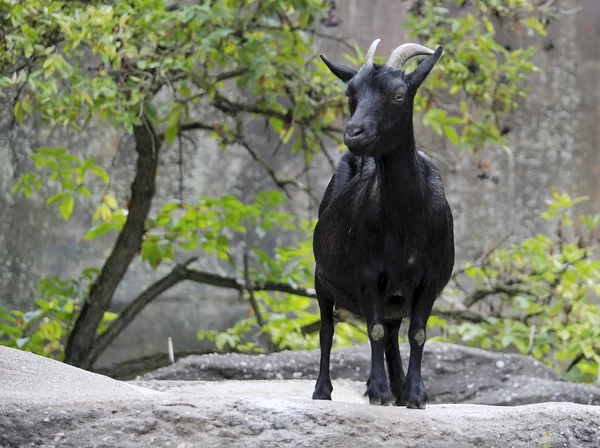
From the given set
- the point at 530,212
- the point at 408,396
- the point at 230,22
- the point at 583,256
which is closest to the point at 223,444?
the point at 408,396

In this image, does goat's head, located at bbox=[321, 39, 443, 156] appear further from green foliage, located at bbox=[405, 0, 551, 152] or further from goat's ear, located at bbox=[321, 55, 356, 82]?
green foliage, located at bbox=[405, 0, 551, 152]

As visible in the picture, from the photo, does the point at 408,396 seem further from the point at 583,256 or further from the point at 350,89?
the point at 583,256

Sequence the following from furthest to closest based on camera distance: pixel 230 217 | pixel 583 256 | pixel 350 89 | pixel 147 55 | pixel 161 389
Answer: pixel 583 256
pixel 230 217
pixel 147 55
pixel 161 389
pixel 350 89

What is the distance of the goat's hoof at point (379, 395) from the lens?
154 inches

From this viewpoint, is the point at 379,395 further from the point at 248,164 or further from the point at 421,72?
the point at 248,164

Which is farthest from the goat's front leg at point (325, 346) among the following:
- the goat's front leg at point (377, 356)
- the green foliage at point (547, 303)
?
the green foliage at point (547, 303)

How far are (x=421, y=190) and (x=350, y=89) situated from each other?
525 millimetres

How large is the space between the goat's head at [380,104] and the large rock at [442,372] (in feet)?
9.55

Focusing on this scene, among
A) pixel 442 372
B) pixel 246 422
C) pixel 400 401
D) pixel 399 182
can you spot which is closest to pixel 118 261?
pixel 442 372

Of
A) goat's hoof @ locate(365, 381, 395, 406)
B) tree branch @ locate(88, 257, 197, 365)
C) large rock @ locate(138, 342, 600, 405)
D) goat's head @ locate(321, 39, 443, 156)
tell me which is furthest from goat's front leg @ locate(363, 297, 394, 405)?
tree branch @ locate(88, 257, 197, 365)

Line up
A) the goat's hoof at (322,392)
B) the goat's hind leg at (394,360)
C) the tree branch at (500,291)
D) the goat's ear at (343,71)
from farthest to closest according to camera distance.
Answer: the tree branch at (500,291) < the goat's hind leg at (394,360) < the goat's hoof at (322,392) < the goat's ear at (343,71)

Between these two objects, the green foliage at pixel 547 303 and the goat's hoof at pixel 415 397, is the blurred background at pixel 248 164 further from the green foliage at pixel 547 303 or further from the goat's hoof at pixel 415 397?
the goat's hoof at pixel 415 397

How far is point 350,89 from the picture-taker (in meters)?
3.91

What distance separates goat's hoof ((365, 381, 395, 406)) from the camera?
3.91m
